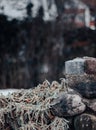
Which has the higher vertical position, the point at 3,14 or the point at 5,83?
the point at 3,14

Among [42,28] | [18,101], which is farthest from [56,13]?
[18,101]

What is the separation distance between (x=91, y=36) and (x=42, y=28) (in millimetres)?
1206

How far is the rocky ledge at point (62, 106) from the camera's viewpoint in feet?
12.7

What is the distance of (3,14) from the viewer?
11508 millimetres

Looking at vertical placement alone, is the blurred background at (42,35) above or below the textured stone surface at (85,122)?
above

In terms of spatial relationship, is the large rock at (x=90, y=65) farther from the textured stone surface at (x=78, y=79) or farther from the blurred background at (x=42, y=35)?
the blurred background at (x=42, y=35)

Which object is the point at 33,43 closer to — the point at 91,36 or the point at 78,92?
the point at 91,36

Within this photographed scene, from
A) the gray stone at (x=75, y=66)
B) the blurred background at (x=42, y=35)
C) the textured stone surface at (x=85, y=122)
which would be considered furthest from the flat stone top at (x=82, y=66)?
the blurred background at (x=42, y=35)

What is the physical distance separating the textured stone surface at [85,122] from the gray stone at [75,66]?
40 centimetres

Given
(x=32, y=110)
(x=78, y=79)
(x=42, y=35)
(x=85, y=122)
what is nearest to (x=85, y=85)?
(x=78, y=79)

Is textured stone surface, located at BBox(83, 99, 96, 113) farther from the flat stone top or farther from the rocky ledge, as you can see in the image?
the flat stone top

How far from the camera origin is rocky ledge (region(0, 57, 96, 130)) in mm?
3871

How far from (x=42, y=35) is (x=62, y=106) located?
312 inches

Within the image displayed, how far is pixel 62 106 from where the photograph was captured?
389cm
